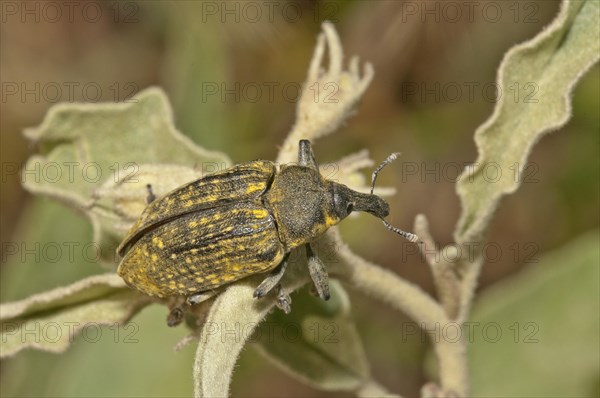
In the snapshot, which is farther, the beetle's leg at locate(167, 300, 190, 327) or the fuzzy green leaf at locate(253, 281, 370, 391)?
the fuzzy green leaf at locate(253, 281, 370, 391)

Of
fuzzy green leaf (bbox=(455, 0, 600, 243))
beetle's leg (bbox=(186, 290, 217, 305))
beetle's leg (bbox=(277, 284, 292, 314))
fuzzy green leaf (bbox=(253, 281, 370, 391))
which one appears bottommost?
beetle's leg (bbox=(186, 290, 217, 305))

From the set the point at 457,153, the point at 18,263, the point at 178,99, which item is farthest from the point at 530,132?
the point at 18,263

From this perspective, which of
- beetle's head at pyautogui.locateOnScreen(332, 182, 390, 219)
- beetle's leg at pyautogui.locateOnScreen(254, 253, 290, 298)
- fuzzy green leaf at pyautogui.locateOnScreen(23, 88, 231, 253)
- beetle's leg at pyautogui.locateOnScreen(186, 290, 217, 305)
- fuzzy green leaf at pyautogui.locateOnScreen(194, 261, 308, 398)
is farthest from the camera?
fuzzy green leaf at pyautogui.locateOnScreen(23, 88, 231, 253)

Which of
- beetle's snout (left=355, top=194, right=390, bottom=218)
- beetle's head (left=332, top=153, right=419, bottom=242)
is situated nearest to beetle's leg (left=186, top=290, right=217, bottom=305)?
beetle's head (left=332, top=153, right=419, bottom=242)

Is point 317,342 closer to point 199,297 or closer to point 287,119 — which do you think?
point 199,297

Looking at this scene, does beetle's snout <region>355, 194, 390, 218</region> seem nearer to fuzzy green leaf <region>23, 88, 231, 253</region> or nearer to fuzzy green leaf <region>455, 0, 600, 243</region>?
fuzzy green leaf <region>455, 0, 600, 243</region>

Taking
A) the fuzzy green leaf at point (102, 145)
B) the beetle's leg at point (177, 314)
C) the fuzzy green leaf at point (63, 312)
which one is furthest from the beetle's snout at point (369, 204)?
the fuzzy green leaf at point (63, 312)

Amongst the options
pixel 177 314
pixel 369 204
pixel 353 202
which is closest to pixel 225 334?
pixel 177 314
